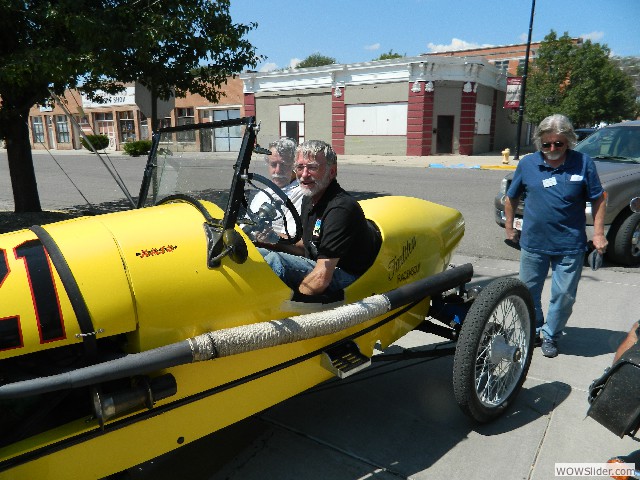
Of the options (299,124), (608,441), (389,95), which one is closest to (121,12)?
(608,441)

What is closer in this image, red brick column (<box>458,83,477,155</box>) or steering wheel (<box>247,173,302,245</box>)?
steering wheel (<box>247,173,302,245</box>)

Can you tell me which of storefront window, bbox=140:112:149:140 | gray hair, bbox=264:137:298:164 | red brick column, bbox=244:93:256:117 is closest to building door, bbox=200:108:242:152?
gray hair, bbox=264:137:298:164

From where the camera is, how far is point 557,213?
3477 millimetres

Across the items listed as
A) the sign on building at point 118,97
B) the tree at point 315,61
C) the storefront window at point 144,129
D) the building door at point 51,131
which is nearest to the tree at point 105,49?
the sign on building at point 118,97

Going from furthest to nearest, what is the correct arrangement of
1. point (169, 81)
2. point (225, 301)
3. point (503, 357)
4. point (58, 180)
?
point (58, 180)
point (169, 81)
point (503, 357)
point (225, 301)

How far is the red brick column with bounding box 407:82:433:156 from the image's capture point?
Answer: 24234 millimetres

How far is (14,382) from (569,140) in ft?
11.2

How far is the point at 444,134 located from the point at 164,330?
25.7 meters

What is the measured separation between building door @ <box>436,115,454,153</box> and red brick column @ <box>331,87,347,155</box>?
5.01 metres

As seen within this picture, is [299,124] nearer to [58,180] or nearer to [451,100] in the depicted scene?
[451,100]

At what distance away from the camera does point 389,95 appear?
992 inches

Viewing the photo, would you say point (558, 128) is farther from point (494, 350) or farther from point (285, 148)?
point (285, 148)

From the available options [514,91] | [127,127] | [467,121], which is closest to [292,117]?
[467,121]

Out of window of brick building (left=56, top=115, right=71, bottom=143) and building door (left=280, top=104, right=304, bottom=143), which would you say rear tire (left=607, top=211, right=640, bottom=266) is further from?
window of brick building (left=56, top=115, right=71, bottom=143)
